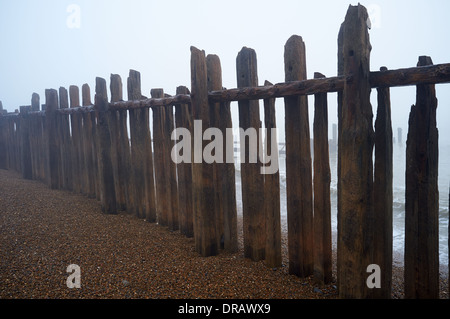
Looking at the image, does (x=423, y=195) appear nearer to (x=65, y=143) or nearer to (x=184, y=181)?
(x=184, y=181)

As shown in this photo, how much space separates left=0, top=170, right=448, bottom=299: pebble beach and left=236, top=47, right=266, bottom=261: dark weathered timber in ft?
0.96

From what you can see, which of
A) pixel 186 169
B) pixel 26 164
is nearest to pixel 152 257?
pixel 186 169

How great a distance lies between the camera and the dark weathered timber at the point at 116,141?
543 centimetres

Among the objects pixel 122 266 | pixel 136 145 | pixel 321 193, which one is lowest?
pixel 122 266

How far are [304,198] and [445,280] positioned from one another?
2324 millimetres

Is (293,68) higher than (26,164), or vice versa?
(293,68)

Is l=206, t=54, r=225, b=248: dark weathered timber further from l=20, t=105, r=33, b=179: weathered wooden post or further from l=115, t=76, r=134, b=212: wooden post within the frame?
l=20, t=105, r=33, b=179: weathered wooden post

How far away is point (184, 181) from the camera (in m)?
4.39

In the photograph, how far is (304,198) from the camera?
10.3 feet

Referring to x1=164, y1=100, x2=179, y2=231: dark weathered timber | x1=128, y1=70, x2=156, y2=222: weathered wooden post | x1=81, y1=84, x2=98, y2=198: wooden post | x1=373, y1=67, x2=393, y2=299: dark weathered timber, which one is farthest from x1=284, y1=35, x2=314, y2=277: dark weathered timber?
x1=81, y1=84, x2=98, y2=198: wooden post

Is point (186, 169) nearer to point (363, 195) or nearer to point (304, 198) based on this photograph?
point (304, 198)

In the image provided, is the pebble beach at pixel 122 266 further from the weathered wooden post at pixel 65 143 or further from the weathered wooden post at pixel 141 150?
the weathered wooden post at pixel 65 143

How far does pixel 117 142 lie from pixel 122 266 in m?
2.44

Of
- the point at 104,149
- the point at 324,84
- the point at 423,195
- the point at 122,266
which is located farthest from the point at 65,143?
the point at 423,195
